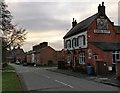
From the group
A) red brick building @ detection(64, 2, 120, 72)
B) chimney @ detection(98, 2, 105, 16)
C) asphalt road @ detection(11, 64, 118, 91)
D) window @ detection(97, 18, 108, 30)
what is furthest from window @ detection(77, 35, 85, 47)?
asphalt road @ detection(11, 64, 118, 91)

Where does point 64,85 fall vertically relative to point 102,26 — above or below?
below

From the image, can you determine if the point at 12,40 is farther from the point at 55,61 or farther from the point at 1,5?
the point at 55,61

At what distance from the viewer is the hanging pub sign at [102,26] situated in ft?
139

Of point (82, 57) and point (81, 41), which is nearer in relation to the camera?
point (82, 57)

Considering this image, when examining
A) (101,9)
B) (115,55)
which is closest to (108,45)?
(115,55)

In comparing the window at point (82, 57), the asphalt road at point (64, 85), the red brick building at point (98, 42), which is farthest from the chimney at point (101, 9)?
the asphalt road at point (64, 85)

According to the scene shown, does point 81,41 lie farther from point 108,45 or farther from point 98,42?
point 108,45

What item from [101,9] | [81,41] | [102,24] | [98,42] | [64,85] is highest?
[101,9]

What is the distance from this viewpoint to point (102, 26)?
42.6m

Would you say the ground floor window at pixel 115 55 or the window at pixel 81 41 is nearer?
the ground floor window at pixel 115 55

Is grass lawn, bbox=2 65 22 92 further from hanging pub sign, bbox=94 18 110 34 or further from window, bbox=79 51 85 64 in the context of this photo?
hanging pub sign, bbox=94 18 110 34

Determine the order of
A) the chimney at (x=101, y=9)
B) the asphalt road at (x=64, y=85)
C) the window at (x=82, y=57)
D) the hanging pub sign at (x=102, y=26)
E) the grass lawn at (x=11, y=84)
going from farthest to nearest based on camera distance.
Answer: the window at (x=82, y=57)
the chimney at (x=101, y=9)
the hanging pub sign at (x=102, y=26)
the asphalt road at (x=64, y=85)
the grass lawn at (x=11, y=84)

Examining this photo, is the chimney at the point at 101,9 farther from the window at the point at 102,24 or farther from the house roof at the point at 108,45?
the house roof at the point at 108,45

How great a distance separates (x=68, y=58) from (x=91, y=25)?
1269cm
